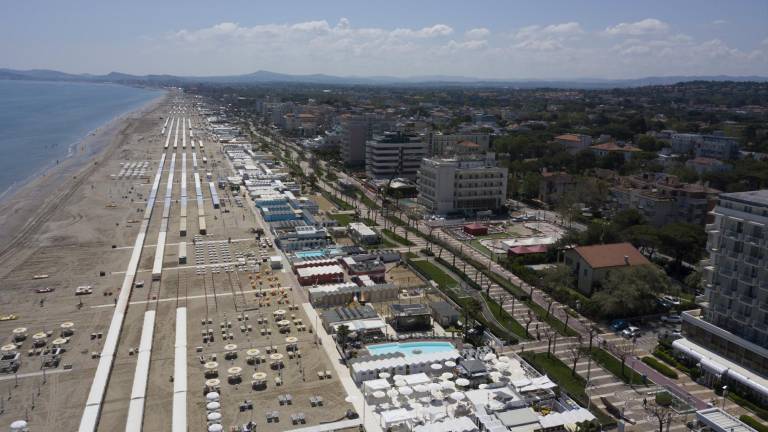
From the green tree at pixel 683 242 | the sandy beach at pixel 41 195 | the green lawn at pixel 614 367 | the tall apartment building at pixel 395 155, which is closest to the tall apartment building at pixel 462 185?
the tall apartment building at pixel 395 155

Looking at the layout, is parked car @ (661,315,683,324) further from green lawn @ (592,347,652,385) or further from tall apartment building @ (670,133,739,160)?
tall apartment building @ (670,133,739,160)

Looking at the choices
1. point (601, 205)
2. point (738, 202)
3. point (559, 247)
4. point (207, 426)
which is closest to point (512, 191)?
point (601, 205)

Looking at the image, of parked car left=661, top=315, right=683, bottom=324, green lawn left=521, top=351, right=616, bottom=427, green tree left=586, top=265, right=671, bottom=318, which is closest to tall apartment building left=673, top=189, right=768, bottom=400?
parked car left=661, top=315, right=683, bottom=324

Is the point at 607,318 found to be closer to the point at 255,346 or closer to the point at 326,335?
the point at 326,335

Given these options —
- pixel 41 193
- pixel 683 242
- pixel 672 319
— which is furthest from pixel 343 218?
pixel 41 193

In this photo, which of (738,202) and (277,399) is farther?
(738,202)

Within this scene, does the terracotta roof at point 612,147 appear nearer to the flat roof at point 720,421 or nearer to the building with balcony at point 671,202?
the building with balcony at point 671,202

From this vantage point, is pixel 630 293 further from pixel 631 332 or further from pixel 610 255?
pixel 610 255
